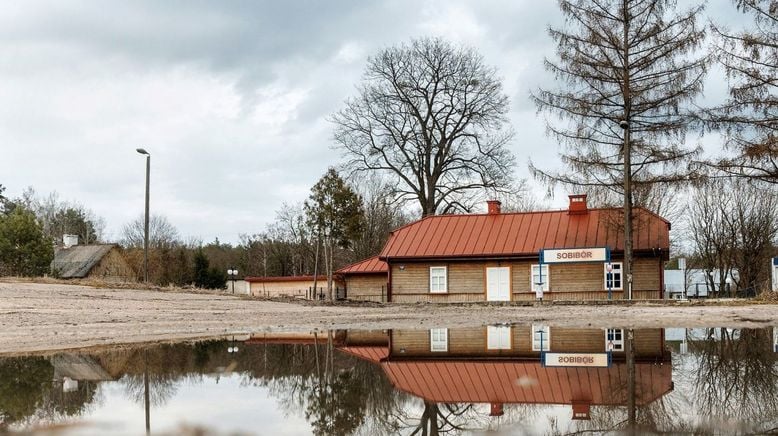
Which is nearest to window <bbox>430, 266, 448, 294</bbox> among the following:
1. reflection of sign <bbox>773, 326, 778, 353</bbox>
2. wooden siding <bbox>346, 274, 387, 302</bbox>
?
wooden siding <bbox>346, 274, 387, 302</bbox>

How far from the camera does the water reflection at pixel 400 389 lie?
161 inches

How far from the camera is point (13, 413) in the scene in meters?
4.56

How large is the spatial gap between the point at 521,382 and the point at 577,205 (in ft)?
106

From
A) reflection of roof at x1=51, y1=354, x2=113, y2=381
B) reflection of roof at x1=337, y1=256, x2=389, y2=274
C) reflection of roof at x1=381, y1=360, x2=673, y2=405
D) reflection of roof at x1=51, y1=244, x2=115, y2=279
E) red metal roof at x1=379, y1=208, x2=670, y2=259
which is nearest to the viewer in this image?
reflection of roof at x1=381, y1=360, x2=673, y2=405

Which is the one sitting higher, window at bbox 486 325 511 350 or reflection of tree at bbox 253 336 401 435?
reflection of tree at bbox 253 336 401 435

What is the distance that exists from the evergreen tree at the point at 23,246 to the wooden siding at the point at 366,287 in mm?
24453

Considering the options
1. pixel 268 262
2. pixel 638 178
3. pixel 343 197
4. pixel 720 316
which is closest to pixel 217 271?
pixel 268 262

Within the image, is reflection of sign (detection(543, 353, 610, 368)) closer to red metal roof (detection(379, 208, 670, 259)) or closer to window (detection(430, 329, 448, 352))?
window (detection(430, 329, 448, 352))

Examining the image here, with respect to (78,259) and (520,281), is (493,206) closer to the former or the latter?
(520,281)

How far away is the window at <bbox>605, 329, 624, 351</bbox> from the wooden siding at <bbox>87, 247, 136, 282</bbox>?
45.0 metres

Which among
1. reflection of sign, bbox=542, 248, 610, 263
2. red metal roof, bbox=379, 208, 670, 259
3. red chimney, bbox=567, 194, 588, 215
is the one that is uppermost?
red chimney, bbox=567, 194, 588, 215

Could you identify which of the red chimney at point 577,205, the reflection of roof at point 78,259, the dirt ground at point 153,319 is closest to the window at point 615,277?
the red chimney at point 577,205

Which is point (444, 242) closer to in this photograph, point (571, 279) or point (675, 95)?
point (571, 279)

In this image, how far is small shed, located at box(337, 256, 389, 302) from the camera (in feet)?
136
